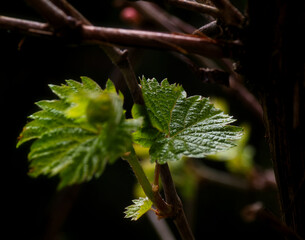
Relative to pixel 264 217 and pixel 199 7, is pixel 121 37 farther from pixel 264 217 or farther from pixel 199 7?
pixel 264 217

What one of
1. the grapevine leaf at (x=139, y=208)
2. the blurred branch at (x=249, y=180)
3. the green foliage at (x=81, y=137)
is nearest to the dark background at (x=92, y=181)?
the blurred branch at (x=249, y=180)

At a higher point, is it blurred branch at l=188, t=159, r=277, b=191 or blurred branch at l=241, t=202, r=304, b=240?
blurred branch at l=241, t=202, r=304, b=240

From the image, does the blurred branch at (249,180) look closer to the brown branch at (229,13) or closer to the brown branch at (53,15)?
the brown branch at (229,13)

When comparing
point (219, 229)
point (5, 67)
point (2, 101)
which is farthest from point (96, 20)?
point (219, 229)

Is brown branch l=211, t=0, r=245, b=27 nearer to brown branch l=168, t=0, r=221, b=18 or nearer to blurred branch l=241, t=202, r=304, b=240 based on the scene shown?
brown branch l=168, t=0, r=221, b=18

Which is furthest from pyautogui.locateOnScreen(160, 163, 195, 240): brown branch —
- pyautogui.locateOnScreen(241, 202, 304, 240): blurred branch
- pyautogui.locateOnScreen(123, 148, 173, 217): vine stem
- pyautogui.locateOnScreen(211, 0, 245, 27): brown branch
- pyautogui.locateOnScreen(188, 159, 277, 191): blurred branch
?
pyautogui.locateOnScreen(188, 159, 277, 191): blurred branch
